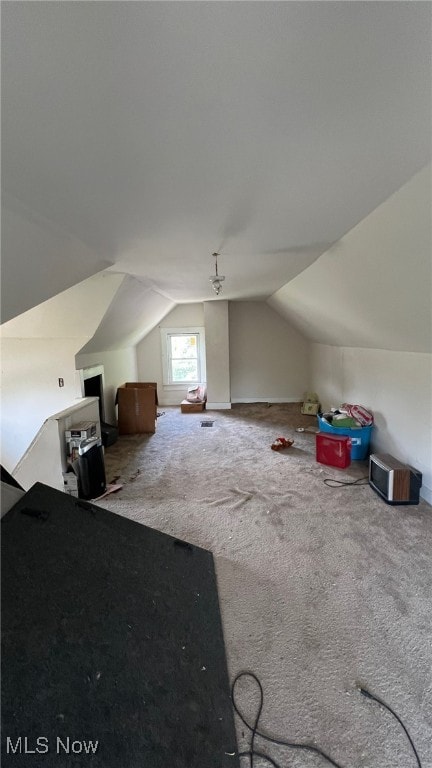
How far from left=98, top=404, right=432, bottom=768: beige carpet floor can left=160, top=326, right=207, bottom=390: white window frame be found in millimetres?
3512

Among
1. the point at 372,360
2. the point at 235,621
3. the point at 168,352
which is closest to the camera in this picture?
the point at 235,621

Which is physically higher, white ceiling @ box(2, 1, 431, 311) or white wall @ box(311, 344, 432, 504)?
white ceiling @ box(2, 1, 431, 311)

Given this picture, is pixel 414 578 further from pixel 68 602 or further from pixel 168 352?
pixel 168 352

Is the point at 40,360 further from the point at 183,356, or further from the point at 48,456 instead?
the point at 183,356

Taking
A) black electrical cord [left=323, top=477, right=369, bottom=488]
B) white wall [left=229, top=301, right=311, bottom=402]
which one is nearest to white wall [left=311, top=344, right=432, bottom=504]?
black electrical cord [left=323, top=477, right=369, bottom=488]

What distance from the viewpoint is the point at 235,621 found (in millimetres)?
1696

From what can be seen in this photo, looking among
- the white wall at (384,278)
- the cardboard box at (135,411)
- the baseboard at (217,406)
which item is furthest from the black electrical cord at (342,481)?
the baseboard at (217,406)

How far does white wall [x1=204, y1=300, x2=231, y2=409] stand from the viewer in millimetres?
6473

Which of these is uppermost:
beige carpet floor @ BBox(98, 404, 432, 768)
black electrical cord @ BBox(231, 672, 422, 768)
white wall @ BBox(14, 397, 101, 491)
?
white wall @ BBox(14, 397, 101, 491)

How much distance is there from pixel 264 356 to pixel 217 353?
3.75ft

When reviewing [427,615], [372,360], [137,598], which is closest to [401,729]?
[427,615]

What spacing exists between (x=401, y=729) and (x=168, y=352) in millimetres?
6571

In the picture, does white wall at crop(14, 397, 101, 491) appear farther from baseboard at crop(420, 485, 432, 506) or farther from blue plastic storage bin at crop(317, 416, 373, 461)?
baseboard at crop(420, 485, 432, 506)

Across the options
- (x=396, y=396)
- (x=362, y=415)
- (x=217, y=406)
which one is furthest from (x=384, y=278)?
(x=217, y=406)
